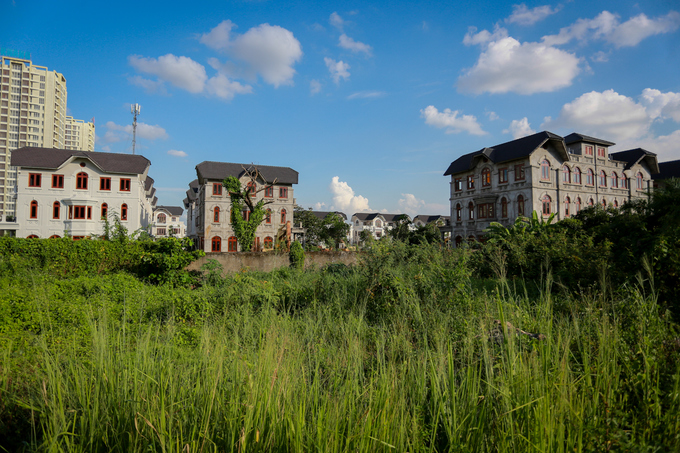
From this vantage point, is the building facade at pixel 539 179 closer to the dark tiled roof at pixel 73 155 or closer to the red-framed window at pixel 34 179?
the dark tiled roof at pixel 73 155

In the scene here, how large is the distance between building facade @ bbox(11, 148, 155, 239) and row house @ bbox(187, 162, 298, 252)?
6.16 meters

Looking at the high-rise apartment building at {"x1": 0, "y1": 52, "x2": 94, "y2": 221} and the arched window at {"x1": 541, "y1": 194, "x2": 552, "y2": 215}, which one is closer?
the arched window at {"x1": 541, "y1": 194, "x2": 552, "y2": 215}

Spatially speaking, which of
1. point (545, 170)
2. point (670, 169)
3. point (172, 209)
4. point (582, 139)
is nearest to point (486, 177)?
point (545, 170)

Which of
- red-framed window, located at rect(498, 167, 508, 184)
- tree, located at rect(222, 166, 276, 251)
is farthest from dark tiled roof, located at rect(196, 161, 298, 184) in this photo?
red-framed window, located at rect(498, 167, 508, 184)

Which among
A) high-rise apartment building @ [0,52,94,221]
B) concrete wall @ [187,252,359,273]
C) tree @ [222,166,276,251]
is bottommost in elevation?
concrete wall @ [187,252,359,273]

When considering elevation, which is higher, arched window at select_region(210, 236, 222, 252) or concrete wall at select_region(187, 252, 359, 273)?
arched window at select_region(210, 236, 222, 252)

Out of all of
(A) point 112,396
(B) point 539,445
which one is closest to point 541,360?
(B) point 539,445

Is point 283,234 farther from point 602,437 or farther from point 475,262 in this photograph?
point 602,437

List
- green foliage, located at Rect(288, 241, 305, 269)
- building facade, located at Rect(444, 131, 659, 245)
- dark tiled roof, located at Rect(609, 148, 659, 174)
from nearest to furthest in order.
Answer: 1. green foliage, located at Rect(288, 241, 305, 269)
2. building facade, located at Rect(444, 131, 659, 245)
3. dark tiled roof, located at Rect(609, 148, 659, 174)

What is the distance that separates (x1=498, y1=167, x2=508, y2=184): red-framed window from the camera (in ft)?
109

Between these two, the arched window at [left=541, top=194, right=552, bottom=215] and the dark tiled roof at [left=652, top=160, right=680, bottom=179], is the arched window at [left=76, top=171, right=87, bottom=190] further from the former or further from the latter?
the dark tiled roof at [left=652, top=160, right=680, bottom=179]

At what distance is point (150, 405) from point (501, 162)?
119ft

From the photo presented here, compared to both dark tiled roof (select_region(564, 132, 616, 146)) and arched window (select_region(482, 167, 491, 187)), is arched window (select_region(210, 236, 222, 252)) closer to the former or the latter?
arched window (select_region(482, 167, 491, 187))

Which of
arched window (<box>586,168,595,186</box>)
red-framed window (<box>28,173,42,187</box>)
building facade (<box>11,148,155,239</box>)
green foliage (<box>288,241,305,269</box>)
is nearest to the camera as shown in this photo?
green foliage (<box>288,241,305,269</box>)
